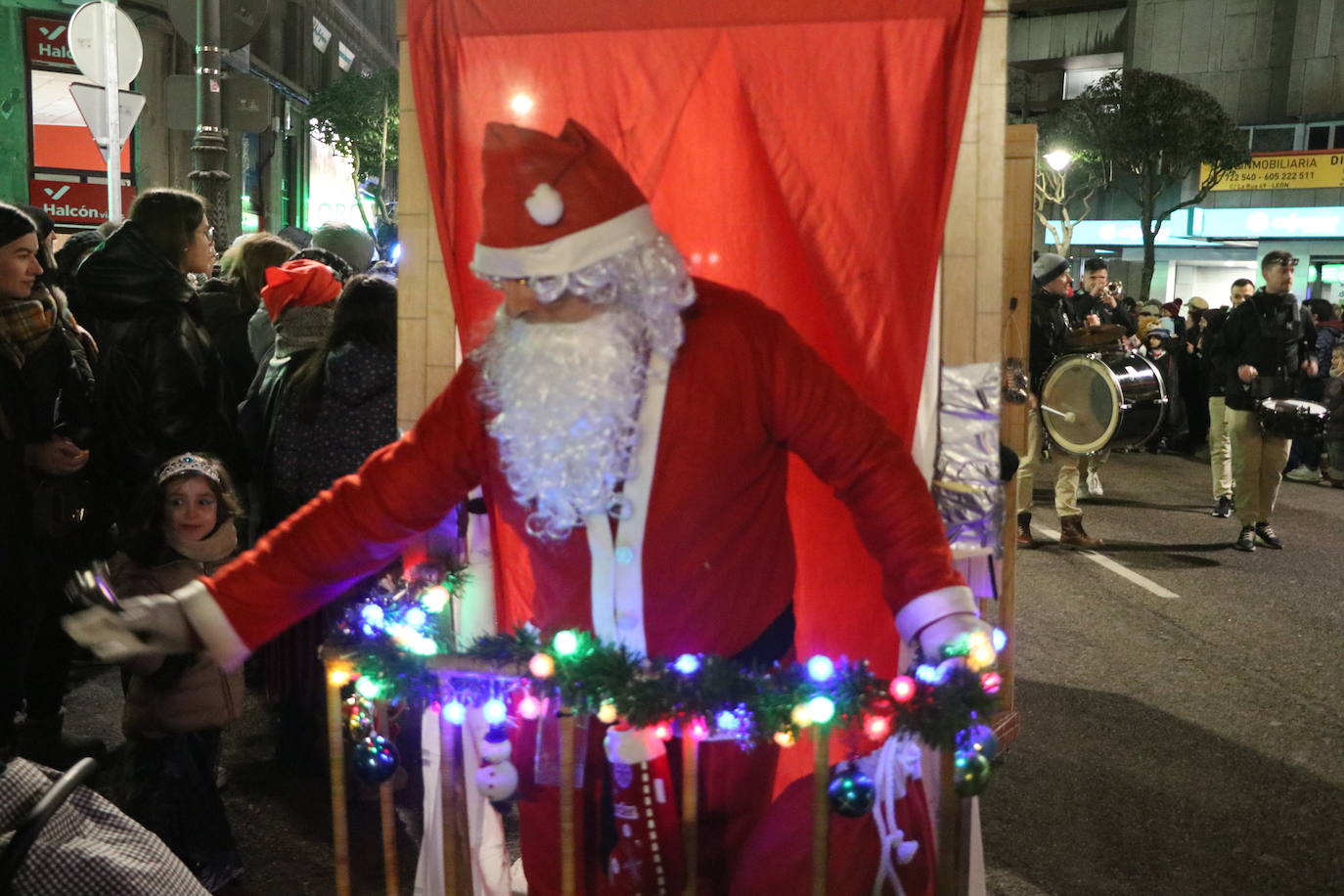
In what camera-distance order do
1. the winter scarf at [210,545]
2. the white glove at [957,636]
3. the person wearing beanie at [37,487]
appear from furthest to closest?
the person wearing beanie at [37,487] → the winter scarf at [210,545] → the white glove at [957,636]

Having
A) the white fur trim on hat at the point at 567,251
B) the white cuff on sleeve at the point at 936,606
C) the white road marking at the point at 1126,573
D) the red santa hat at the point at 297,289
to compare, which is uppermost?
the white fur trim on hat at the point at 567,251

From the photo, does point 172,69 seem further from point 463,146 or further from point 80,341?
point 463,146

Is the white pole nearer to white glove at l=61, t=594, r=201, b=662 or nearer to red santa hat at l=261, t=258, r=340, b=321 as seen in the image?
red santa hat at l=261, t=258, r=340, b=321

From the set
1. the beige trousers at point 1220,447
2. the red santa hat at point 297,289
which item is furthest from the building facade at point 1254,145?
the red santa hat at point 297,289

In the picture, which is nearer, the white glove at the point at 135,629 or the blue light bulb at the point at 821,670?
the blue light bulb at the point at 821,670

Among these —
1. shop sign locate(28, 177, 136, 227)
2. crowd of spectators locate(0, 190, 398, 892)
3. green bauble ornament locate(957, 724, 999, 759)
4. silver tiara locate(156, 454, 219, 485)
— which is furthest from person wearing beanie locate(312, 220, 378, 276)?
shop sign locate(28, 177, 136, 227)

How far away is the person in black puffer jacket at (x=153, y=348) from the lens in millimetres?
4574

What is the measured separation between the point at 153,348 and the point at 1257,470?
7.19 metres

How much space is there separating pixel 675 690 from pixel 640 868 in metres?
0.49

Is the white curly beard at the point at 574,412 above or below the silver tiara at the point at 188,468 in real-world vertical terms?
above

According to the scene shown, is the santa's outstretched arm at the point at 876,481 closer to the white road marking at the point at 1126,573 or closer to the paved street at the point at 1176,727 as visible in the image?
the paved street at the point at 1176,727

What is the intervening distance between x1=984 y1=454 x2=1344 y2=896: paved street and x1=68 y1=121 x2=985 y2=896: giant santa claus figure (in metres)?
1.85

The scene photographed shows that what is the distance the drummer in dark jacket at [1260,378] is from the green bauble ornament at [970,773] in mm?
7341

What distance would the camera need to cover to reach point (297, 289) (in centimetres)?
459
